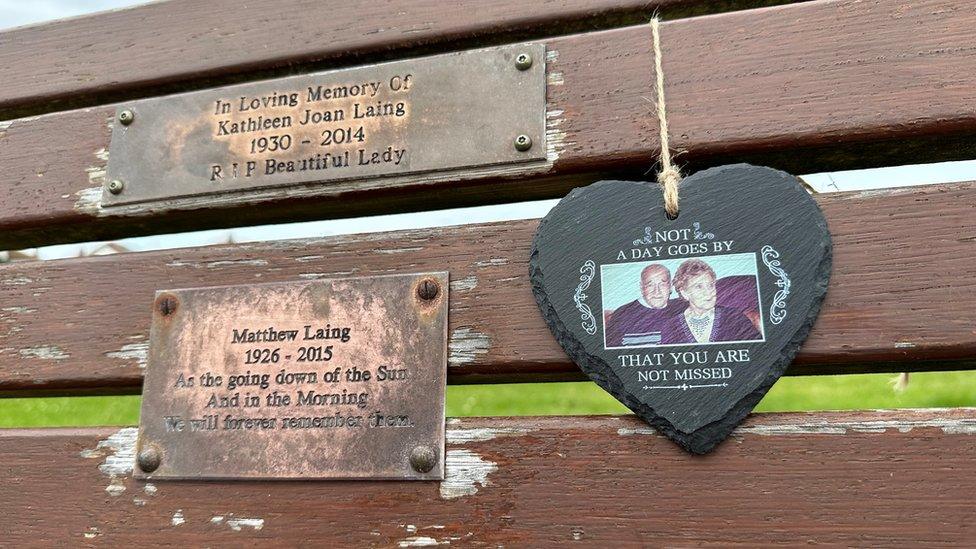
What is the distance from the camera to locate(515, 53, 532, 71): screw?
1277 mm

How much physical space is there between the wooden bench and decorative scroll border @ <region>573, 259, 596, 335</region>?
0.23 feet

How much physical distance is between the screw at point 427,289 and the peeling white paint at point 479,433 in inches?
9.1

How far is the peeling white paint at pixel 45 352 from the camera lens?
137cm

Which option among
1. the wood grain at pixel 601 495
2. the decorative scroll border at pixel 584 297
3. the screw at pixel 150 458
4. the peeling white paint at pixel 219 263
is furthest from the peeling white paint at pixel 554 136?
the screw at pixel 150 458

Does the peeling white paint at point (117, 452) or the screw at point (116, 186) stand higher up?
the screw at point (116, 186)

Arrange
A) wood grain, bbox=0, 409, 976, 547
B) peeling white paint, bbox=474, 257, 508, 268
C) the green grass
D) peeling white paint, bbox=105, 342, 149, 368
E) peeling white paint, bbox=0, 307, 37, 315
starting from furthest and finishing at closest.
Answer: the green grass → peeling white paint, bbox=0, 307, 37, 315 → peeling white paint, bbox=105, 342, 149, 368 → peeling white paint, bbox=474, 257, 508, 268 → wood grain, bbox=0, 409, 976, 547

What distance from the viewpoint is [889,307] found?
1033mm

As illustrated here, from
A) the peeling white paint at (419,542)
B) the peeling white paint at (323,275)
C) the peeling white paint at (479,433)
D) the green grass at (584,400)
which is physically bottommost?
the peeling white paint at (419,542)

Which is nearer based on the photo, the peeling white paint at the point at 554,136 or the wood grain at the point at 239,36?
the peeling white paint at the point at 554,136

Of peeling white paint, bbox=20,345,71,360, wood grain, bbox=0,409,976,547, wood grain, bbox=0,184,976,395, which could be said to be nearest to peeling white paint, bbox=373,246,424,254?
wood grain, bbox=0,184,976,395

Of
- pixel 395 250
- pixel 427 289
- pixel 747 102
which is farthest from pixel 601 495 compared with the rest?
pixel 747 102

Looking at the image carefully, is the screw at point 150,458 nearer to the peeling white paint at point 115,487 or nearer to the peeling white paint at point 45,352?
the peeling white paint at point 115,487

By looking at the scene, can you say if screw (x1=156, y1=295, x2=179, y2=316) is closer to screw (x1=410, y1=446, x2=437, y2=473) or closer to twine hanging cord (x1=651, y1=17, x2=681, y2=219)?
screw (x1=410, y1=446, x2=437, y2=473)

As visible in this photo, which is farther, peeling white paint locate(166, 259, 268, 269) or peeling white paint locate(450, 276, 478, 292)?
peeling white paint locate(166, 259, 268, 269)
